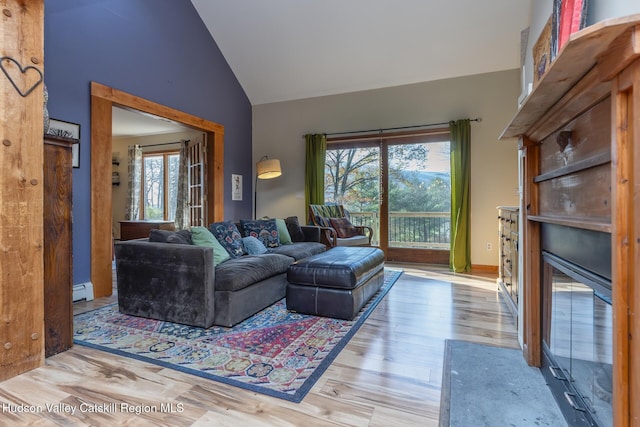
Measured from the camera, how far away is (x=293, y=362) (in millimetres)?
1851

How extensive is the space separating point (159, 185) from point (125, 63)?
4.14m

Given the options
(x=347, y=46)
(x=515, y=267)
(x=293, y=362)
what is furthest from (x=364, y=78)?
(x=293, y=362)

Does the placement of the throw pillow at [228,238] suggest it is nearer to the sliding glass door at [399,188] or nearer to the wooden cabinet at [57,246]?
the wooden cabinet at [57,246]

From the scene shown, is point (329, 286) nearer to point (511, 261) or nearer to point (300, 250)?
point (300, 250)

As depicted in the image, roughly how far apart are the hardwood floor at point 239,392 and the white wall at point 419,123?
8.71ft

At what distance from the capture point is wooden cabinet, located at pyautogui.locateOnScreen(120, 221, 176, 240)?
5.86m

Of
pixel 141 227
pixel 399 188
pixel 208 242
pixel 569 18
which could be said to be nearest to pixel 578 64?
pixel 569 18

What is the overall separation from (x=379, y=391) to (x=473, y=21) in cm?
432

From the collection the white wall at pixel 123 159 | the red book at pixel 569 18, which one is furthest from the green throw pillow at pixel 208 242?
the white wall at pixel 123 159

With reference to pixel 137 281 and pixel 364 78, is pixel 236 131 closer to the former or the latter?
pixel 364 78

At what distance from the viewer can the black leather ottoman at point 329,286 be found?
2.50 meters

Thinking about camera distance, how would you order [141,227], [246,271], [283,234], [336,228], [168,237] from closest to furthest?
[246,271]
[168,237]
[283,234]
[336,228]
[141,227]

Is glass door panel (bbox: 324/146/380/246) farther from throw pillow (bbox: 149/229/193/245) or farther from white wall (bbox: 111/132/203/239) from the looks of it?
white wall (bbox: 111/132/203/239)

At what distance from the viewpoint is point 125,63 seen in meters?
3.55
